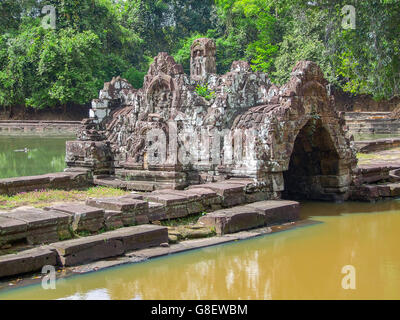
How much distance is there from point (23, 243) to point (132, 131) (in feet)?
16.6

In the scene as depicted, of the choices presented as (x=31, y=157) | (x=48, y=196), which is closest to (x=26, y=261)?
(x=48, y=196)

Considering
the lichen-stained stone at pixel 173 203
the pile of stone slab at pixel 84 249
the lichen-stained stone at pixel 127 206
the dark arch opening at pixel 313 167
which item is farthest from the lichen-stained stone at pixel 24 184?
the dark arch opening at pixel 313 167

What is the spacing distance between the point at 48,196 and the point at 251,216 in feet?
11.8

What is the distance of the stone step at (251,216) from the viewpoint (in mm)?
7148

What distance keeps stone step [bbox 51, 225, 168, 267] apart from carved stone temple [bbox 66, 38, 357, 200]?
2.50m

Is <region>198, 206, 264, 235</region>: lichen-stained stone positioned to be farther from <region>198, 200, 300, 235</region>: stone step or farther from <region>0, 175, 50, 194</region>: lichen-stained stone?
<region>0, 175, 50, 194</region>: lichen-stained stone

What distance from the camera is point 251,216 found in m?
7.46

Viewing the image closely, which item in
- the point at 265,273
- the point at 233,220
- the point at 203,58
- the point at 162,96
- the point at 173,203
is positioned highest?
the point at 203,58

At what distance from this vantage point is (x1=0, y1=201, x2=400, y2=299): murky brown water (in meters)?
5.03

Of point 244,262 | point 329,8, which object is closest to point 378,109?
point 329,8

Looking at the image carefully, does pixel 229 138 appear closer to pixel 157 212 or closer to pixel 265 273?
pixel 157 212

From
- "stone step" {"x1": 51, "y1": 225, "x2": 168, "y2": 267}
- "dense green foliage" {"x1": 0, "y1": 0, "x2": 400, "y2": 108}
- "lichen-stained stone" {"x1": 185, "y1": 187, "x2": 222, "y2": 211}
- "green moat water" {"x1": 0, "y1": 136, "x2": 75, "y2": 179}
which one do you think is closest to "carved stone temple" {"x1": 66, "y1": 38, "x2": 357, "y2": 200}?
"lichen-stained stone" {"x1": 185, "y1": 187, "x2": 222, "y2": 211}

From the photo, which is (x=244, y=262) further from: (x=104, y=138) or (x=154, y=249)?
(x=104, y=138)

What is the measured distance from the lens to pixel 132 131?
419 inches
